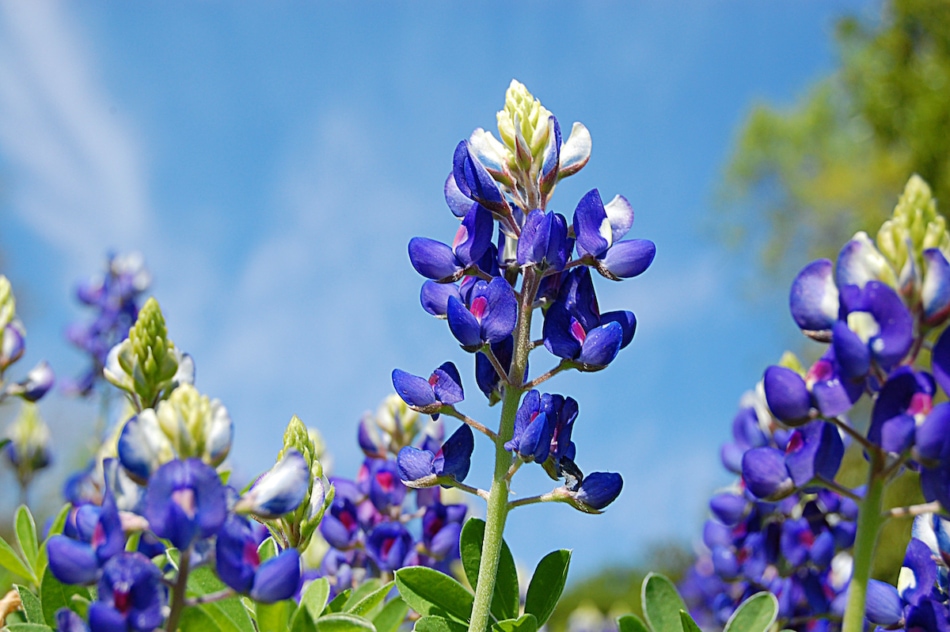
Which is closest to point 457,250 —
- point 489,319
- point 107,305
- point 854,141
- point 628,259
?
point 489,319

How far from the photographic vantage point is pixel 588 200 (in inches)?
65.8

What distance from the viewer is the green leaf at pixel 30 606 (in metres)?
1.53

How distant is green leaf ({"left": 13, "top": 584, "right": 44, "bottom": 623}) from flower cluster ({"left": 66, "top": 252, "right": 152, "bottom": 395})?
399cm

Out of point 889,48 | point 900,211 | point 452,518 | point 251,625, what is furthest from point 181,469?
point 889,48

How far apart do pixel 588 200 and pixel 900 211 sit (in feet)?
1.65

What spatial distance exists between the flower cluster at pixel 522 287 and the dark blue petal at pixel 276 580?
1.62 ft

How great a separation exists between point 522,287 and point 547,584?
0.50 meters

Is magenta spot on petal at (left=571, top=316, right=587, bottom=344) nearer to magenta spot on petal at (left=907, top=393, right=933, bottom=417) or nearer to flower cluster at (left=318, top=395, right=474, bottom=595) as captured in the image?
magenta spot on petal at (left=907, top=393, right=933, bottom=417)

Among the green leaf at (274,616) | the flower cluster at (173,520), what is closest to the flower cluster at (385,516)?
the green leaf at (274,616)

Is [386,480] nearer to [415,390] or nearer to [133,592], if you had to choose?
[415,390]

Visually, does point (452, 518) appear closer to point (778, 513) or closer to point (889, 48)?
point (778, 513)

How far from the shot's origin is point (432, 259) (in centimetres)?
170

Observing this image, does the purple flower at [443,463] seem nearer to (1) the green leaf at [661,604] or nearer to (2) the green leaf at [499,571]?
(2) the green leaf at [499,571]

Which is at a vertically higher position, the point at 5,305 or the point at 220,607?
the point at 5,305
